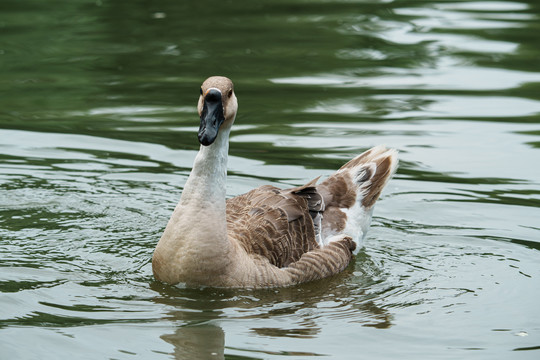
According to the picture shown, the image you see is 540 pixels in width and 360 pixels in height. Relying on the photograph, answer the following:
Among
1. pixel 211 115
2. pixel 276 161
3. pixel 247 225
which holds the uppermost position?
pixel 211 115

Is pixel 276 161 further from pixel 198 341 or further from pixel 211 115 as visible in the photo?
pixel 198 341

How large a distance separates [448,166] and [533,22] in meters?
8.61

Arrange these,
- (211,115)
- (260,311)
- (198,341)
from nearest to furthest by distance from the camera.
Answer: (198,341) < (211,115) < (260,311)

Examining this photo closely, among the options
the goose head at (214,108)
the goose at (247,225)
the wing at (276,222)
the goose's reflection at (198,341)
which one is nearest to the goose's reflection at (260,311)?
the goose's reflection at (198,341)

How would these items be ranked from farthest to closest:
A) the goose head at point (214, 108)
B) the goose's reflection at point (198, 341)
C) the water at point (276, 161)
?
1. the goose head at point (214, 108)
2. the water at point (276, 161)
3. the goose's reflection at point (198, 341)

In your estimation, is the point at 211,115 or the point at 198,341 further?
the point at 211,115

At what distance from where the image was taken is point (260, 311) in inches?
344

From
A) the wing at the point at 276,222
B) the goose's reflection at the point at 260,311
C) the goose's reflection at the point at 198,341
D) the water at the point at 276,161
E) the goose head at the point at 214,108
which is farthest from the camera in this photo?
the wing at the point at 276,222

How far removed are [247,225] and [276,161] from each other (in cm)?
367

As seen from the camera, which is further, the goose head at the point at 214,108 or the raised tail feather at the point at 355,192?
the raised tail feather at the point at 355,192

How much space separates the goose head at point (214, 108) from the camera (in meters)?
8.51

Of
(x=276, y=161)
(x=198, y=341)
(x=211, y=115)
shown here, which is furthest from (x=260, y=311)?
(x=276, y=161)

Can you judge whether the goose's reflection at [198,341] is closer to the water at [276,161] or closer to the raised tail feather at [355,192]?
the water at [276,161]

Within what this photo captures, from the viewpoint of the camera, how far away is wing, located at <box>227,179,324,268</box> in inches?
376
